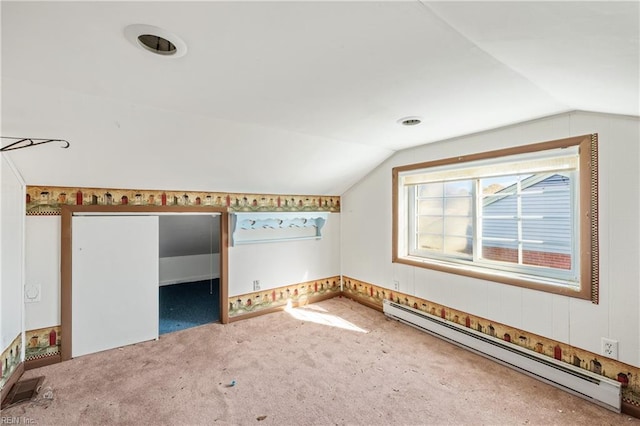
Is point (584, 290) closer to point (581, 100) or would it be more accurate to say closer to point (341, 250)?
point (581, 100)

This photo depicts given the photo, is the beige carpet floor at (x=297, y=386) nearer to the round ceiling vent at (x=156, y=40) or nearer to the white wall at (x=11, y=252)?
the white wall at (x=11, y=252)

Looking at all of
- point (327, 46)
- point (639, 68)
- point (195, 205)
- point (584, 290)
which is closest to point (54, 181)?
point (195, 205)

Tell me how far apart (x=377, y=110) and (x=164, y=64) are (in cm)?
126

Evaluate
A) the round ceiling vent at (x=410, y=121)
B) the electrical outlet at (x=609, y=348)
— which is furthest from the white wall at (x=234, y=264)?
the electrical outlet at (x=609, y=348)

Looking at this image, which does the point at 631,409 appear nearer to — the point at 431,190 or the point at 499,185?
the point at 499,185

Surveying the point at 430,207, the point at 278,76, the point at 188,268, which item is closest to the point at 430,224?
the point at 430,207

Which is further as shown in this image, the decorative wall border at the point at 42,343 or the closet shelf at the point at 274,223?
the closet shelf at the point at 274,223

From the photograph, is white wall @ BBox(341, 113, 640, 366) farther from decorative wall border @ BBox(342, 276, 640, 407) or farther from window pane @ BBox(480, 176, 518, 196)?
window pane @ BBox(480, 176, 518, 196)

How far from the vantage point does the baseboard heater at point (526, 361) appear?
187cm

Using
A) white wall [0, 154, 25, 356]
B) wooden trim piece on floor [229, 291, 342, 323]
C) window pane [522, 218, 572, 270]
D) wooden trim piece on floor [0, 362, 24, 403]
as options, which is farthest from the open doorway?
window pane [522, 218, 572, 270]

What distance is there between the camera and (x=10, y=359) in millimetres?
2070

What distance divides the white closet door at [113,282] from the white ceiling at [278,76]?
1.38 feet

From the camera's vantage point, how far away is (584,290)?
1978 mm

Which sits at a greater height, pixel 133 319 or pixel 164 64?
pixel 164 64
